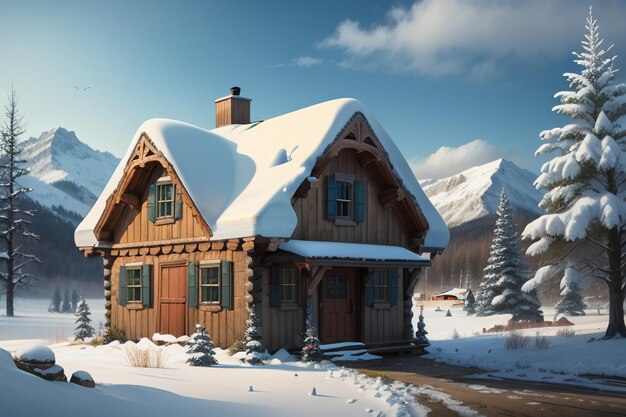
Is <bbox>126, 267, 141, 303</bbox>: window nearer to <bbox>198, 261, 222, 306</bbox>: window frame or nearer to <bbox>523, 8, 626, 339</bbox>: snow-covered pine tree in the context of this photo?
<bbox>198, 261, 222, 306</bbox>: window frame

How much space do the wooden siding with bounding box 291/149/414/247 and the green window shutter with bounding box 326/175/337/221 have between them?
0.10 meters

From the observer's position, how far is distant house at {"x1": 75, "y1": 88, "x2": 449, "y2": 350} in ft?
55.7

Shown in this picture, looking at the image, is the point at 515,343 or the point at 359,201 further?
the point at 359,201

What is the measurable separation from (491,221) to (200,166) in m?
175

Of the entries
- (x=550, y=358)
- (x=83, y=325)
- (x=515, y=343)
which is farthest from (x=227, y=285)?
(x=550, y=358)

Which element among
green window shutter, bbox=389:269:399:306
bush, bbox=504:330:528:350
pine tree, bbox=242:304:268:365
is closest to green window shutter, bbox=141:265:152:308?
pine tree, bbox=242:304:268:365

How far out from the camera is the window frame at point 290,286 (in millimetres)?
17344

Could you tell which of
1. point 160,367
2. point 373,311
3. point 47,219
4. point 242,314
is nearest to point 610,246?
point 373,311

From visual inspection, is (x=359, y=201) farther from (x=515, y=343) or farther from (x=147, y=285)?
(x=147, y=285)

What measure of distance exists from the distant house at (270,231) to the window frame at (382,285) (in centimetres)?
3

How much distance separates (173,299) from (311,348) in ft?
16.0

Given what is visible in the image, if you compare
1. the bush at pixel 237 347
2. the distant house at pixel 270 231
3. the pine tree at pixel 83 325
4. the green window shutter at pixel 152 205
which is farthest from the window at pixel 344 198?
the pine tree at pixel 83 325

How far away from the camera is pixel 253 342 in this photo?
15.2m

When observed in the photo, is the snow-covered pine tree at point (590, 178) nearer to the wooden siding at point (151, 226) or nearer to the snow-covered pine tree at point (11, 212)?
the wooden siding at point (151, 226)
